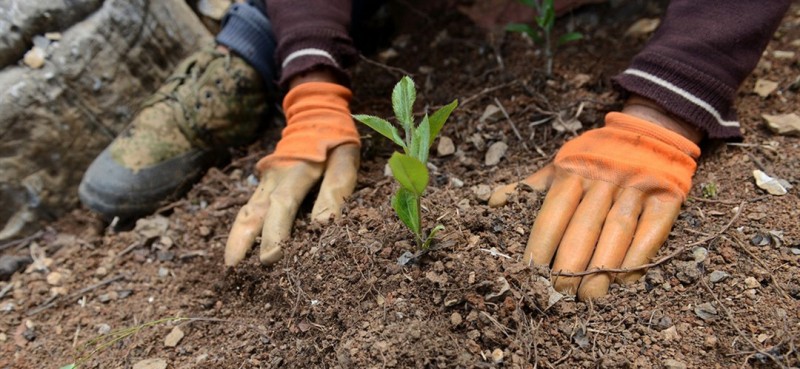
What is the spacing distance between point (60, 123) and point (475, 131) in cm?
150

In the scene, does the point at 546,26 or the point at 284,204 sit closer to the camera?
the point at 284,204

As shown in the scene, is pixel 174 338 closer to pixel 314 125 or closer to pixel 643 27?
pixel 314 125

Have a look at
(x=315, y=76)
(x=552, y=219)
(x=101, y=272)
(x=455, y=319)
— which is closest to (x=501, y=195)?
(x=552, y=219)

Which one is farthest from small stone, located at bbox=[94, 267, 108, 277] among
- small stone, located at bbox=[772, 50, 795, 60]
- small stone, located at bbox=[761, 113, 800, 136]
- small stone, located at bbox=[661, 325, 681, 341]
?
small stone, located at bbox=[772, 50, 795, 60]

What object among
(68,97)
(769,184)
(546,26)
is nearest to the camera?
(769,184)

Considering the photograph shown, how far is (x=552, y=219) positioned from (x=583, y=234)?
84 millimetres

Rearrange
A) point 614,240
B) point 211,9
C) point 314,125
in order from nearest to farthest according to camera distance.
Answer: point 614,240 → point 314,125 → point 211,9

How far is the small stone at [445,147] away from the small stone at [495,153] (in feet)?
0.39

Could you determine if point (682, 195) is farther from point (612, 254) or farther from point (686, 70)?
point (686, 70)

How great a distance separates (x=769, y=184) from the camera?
61.1 inches

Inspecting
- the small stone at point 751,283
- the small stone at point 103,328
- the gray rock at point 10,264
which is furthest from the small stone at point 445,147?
the gray rock at point 10,264

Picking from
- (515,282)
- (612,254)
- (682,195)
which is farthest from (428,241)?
(682,195)

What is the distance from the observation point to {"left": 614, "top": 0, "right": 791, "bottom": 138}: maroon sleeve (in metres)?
1.62

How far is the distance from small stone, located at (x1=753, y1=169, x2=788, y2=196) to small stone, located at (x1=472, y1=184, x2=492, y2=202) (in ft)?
2.39
